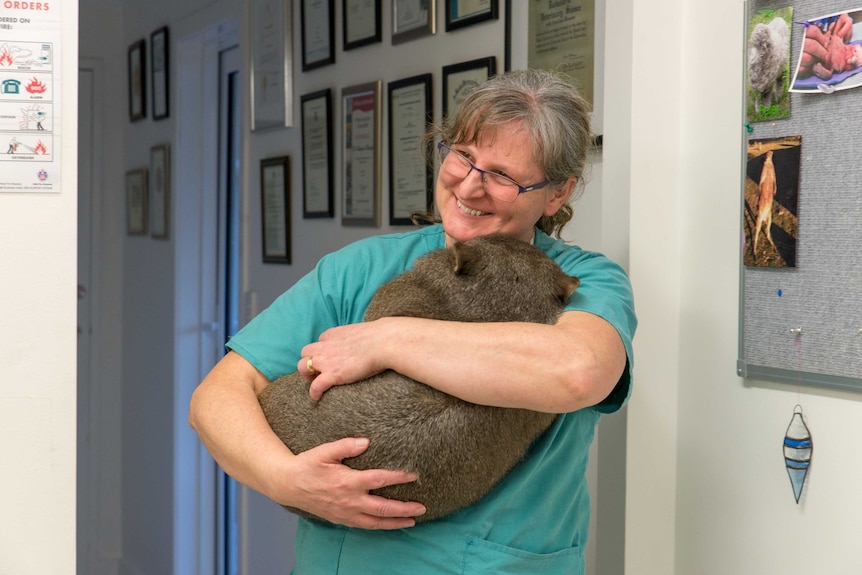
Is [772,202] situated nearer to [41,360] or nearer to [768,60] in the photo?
[768,60]

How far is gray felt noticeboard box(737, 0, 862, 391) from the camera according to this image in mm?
1549

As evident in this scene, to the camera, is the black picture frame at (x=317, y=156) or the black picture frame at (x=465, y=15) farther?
the black picture frame at (x=317, y=156)

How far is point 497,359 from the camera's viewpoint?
4.27ft

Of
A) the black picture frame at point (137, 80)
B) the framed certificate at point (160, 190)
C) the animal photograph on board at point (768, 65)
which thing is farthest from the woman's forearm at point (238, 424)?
the black picture frame at point (137, 80)

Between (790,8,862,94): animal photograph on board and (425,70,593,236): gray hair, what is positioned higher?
(790,8,862,94): animal photograph on board

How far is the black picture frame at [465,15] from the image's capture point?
257cm

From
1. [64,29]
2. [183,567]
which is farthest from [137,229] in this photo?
[64,29]

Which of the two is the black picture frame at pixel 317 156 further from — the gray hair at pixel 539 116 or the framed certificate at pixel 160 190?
the gray hair at pixel 539 116

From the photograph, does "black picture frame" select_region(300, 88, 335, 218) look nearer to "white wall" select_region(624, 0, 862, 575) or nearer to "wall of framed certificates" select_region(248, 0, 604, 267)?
"wall of framed certificates" select_region(248, 0, 604, 267)

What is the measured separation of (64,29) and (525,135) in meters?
0.80

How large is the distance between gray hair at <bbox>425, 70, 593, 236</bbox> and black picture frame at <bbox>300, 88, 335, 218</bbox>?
1944mm

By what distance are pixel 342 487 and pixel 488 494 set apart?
11.0 inches

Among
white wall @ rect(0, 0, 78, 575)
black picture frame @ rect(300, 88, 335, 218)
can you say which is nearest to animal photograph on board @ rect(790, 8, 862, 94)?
white wall @ rect(0, 0, 78, 575)

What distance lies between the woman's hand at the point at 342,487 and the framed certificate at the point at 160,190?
12.9 ft
